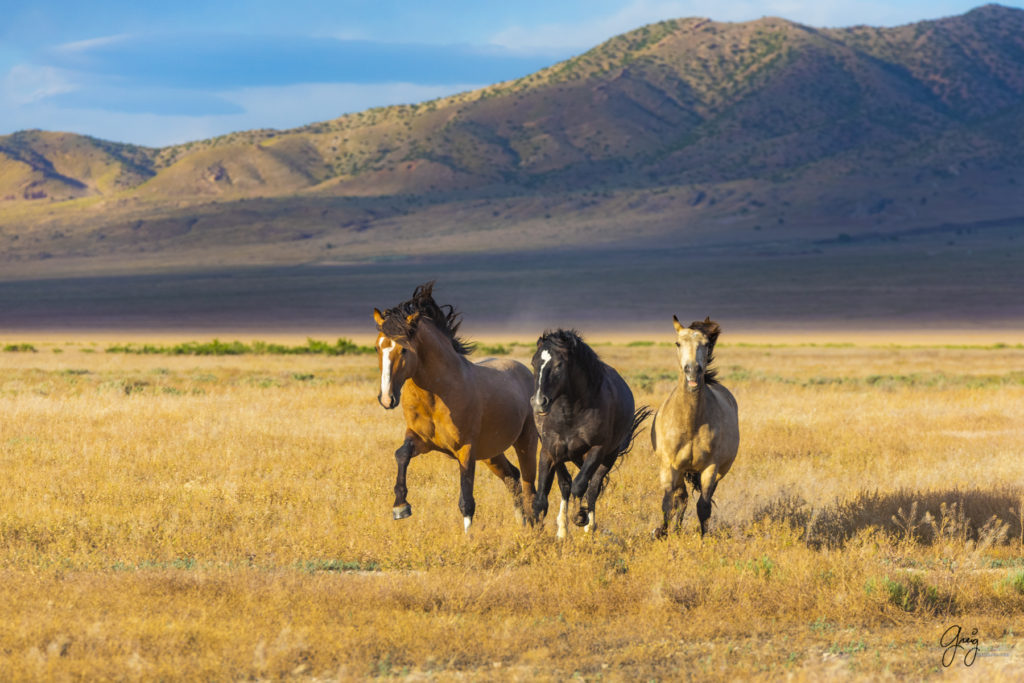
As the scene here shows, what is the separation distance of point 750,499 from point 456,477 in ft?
11.3

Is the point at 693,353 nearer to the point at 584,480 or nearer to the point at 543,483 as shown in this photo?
the point at 584,480

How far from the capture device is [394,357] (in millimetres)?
9211

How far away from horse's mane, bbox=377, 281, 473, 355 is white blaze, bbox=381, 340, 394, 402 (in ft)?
0.80

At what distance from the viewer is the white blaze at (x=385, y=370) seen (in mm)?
8953

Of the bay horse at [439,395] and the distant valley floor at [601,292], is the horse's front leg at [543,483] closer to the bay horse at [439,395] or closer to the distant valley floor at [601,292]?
the bay horse at [439,395]

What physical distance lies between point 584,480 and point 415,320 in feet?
6.80

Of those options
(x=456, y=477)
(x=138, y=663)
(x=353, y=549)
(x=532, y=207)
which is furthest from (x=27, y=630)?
(x=532, y=207)

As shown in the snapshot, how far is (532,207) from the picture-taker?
174m

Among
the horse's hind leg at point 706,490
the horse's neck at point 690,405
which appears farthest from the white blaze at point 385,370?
the horse's hind leg at point 706,490

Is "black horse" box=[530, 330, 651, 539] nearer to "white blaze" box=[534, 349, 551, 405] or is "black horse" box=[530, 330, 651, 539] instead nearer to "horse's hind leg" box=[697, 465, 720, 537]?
"white blaze" box=[534, 349, 551, 405]

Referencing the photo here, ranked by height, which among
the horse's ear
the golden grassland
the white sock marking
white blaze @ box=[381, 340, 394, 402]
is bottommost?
the golden grassland

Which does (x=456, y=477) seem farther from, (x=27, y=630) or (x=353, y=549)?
(x=27, y=630)

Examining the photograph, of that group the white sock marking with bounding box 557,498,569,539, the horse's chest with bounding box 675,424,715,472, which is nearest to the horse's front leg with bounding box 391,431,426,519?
the white sock marking with bounding box 557,498,569,539

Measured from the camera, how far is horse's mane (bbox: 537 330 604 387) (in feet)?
33.3
